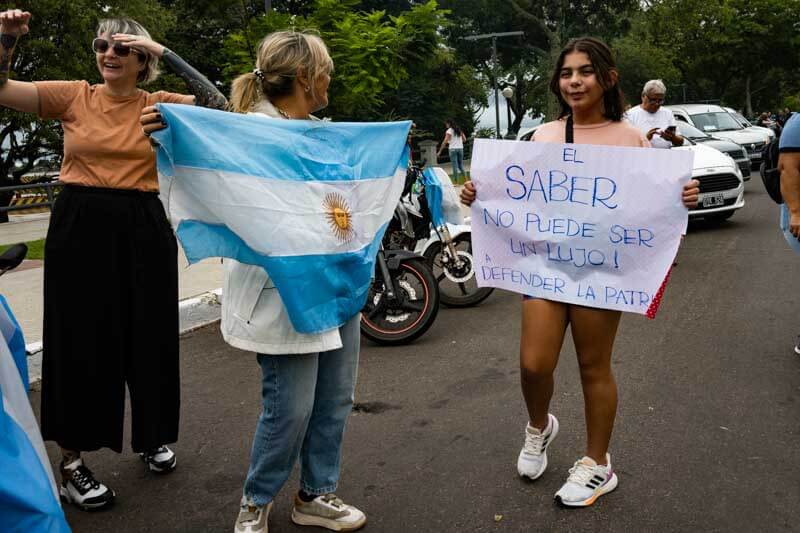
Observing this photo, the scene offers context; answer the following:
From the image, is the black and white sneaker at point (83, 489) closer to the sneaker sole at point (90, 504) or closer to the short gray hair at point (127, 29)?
the sneaker sole at point (90, 504)

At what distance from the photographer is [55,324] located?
11.5 ft

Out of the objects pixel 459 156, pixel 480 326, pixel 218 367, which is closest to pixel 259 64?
pixel 218 367

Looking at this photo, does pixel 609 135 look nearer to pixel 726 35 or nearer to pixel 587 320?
pixel 587 320

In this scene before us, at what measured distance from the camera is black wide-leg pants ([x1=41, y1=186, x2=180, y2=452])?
3.49 m

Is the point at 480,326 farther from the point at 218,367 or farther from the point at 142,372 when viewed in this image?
the point at 142,372

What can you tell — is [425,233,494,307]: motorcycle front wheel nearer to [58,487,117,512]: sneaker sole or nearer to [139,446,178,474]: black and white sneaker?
[139,446,178,474]: black and white sneaker

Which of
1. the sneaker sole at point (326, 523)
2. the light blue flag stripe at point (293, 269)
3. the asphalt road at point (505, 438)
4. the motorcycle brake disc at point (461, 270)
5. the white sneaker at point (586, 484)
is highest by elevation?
the light blue flag stripe at point (293, 269)

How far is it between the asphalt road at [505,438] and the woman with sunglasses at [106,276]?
0.39 m

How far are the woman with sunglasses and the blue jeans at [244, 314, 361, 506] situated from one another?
2.81 ft

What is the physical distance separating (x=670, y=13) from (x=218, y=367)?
4877 centimetres

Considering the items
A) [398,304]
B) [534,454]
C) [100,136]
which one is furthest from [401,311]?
[100,136]

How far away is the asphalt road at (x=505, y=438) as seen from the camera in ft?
11.0

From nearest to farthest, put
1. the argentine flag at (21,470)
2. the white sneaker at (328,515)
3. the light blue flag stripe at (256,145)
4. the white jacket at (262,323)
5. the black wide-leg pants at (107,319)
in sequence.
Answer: the argentine flag at (21,470) < the light blue flag stripe at (256,145) < the white jacket at (262,323) < the white sneaker at (328,515) < the black wide-leg pants at (107,319)

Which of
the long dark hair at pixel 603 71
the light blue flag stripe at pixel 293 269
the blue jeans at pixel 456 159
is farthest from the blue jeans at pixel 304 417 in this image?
the blue jeans at pixel 456 159
